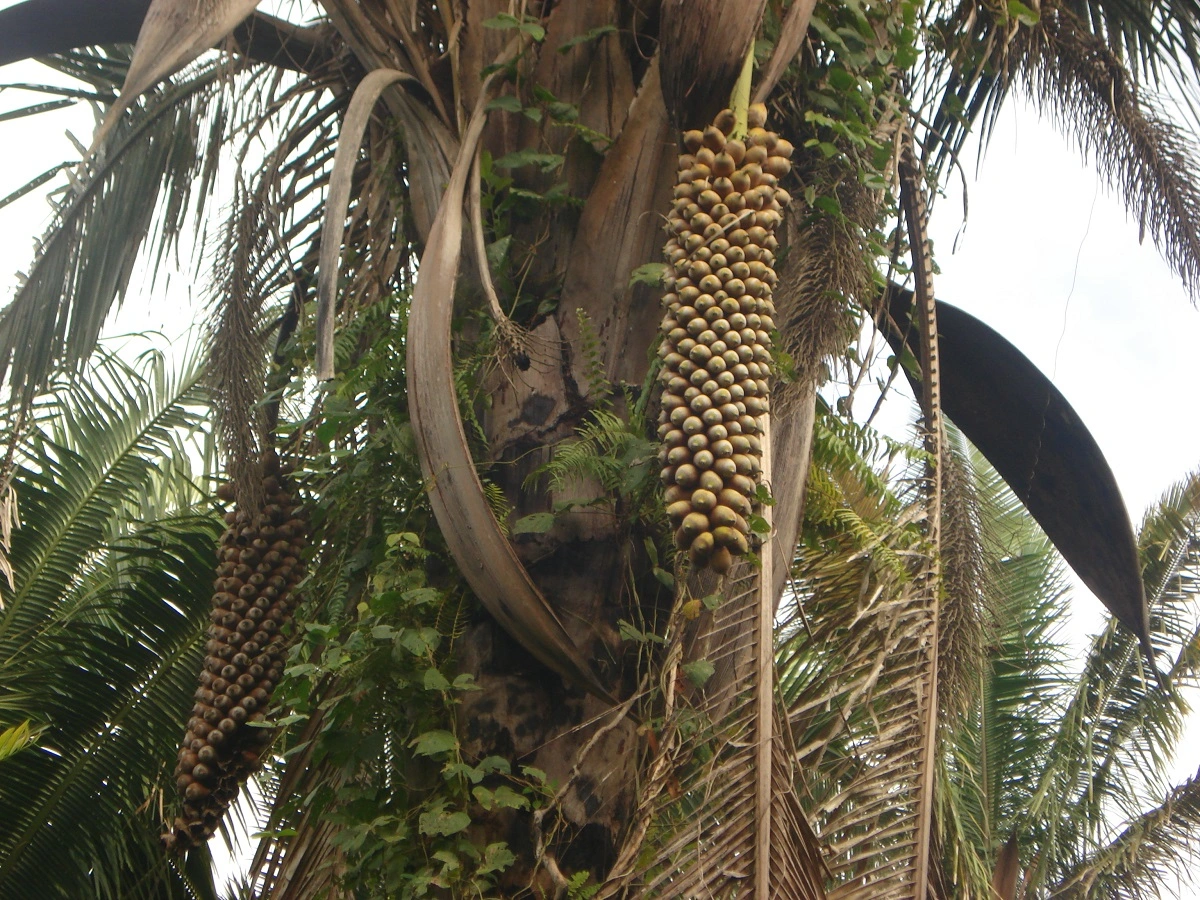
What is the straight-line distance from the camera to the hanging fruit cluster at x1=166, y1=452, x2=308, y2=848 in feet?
11.9

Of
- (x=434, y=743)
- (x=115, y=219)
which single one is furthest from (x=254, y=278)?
(x=434, y=743)

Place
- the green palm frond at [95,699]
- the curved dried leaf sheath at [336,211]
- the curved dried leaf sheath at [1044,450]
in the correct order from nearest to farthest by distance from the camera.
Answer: the curved dried leaf sheath at [336,211] → the curved dried leaf sheath at [1044,450] → the green palm frond at [95,699]

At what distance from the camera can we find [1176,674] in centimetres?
886

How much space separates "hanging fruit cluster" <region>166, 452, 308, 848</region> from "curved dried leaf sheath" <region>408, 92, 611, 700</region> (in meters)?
1.18

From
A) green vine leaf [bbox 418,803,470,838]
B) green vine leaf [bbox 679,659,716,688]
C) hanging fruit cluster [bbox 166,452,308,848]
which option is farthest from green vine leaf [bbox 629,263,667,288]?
hanging fruit cluster [bbox 166,452,308,848]

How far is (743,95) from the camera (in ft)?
9.57

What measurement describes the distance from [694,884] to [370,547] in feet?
4.12

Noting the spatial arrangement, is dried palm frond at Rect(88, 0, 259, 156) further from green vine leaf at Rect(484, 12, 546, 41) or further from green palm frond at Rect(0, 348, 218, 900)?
green palm frond at Rect(0, 348, 218, 900)

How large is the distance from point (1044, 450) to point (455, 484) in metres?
2.15

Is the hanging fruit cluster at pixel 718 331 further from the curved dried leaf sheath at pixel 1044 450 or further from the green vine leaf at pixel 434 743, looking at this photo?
the curved dried leaf sheath at pixel 1044 450

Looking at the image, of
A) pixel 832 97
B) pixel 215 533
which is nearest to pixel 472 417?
pixel 832 97

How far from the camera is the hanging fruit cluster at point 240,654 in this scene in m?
3.63

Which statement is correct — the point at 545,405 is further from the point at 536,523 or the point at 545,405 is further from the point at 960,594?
the point at 960,594

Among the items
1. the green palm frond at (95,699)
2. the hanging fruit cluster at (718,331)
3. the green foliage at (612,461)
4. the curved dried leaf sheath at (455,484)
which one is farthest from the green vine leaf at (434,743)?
the green palm frond at (95,699)
